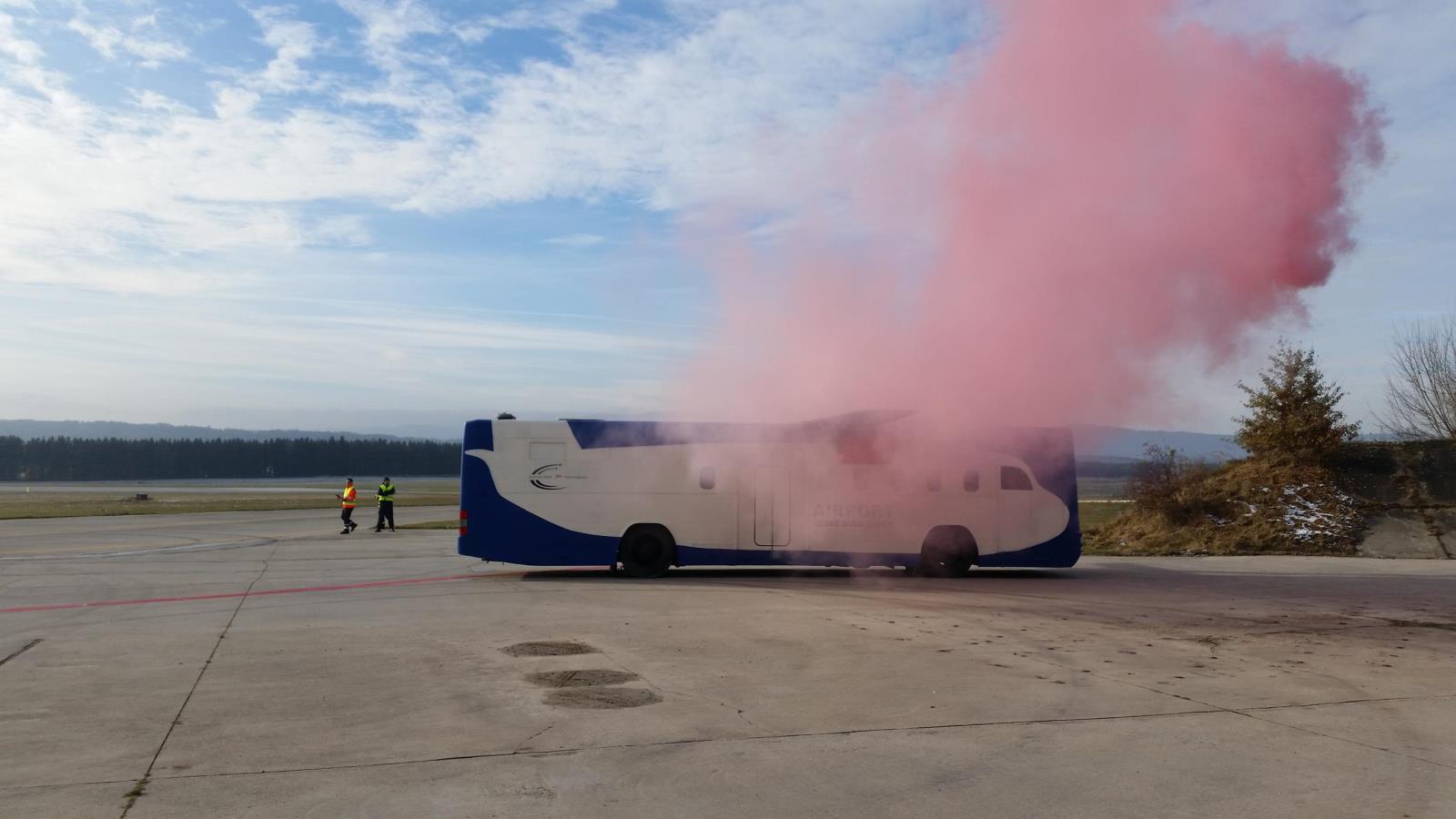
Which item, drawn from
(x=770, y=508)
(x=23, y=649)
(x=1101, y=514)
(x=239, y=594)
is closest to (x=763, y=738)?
(x=23, y=649)

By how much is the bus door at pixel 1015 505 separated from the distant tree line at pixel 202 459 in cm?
9066

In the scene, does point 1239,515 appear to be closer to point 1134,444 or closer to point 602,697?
point 1134,444

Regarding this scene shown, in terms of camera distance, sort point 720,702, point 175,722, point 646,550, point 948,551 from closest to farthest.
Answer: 1. point 175,722
2. point 720,702
3. point 646,550
4. point 948,551

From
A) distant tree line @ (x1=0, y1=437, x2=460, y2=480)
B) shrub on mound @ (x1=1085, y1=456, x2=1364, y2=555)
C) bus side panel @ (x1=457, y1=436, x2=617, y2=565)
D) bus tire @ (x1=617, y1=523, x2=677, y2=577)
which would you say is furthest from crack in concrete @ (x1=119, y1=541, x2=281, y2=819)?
distant tree line @ (x1=0, y1=437, x2=460, y2=480)

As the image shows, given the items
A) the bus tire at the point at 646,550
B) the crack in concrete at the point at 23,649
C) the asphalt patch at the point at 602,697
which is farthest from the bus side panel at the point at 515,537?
the asphalt patch at the point at 602,697

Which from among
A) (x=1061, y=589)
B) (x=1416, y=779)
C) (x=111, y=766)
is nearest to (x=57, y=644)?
(x=111, y=766)

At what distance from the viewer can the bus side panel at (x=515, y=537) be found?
19375 mm

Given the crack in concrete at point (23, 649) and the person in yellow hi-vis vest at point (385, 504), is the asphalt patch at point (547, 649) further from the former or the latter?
the person in yellow hi-vis vest at point (385, 504)

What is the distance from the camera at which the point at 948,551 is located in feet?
65.1

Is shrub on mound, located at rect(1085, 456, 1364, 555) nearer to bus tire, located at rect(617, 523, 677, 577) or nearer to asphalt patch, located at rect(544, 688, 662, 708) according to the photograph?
bus tire, located at rect(617, 523, 677, 577)

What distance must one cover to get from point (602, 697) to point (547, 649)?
2.58m

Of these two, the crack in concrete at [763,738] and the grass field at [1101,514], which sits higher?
the grass field at [1101,514]

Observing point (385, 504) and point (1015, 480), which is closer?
point (1015, 480)

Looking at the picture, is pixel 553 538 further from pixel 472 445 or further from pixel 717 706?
pixel 717 706
